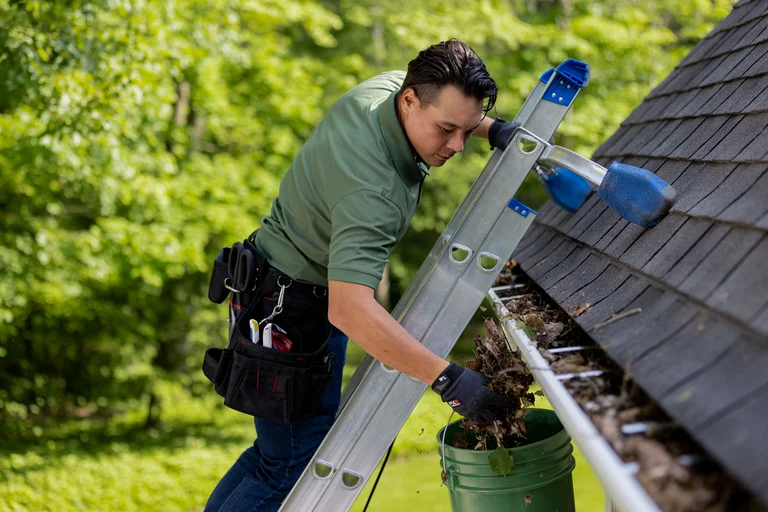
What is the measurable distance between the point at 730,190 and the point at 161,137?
7763mm

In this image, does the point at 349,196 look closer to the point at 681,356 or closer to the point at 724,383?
the point at 681,356

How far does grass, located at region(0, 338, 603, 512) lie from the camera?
7.38m

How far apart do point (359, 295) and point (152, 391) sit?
9.13 meters

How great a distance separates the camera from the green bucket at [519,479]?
274 centimetres

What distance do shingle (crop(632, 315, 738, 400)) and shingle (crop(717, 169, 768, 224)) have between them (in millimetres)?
381

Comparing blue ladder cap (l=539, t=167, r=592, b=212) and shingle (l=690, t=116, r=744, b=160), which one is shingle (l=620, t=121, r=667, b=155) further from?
shingle (l=690, t=116, r=744, b=160)

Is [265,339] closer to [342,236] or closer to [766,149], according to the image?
[342,236]

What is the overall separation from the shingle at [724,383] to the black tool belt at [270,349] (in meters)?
1.71

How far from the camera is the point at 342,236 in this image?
2.48 m

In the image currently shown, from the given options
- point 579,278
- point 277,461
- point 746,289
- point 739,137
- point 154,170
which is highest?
point 739,137

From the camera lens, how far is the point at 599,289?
246cm

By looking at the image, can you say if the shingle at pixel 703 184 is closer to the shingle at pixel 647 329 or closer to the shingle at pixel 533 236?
the shingle at pixel 647 329

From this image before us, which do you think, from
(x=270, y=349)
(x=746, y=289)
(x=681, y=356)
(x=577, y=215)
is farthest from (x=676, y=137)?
(x=270, y=349)

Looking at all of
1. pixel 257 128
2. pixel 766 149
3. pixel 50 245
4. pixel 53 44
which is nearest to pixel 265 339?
pixel 766 149
